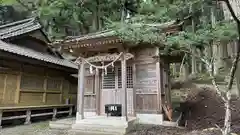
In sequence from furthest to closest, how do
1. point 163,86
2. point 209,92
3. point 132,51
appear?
1. point 209,92
2. point 163,86
3. point 132,51

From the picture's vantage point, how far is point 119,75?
9133 millimetres

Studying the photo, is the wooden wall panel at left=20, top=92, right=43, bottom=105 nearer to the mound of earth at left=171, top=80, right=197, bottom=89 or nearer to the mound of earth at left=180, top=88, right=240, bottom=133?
the mound of earth at left=180, top=88, right=240, bottom=133

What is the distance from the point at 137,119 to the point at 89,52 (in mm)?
3587

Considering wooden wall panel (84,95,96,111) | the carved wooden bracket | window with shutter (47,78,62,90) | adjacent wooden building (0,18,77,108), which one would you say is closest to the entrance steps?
wooden wall panel (84,95,96,111)

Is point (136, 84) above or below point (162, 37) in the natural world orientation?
below

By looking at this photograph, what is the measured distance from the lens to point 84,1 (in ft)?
52.4

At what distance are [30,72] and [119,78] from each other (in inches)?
183

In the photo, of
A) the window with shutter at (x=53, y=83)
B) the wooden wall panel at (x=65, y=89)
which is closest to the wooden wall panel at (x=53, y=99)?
the window with shutter at (x=53, y=83)

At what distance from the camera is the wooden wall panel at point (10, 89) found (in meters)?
9.07

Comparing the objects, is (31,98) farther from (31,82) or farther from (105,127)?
→ (105,127)

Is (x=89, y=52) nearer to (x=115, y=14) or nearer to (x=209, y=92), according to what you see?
(x=209, y=92)

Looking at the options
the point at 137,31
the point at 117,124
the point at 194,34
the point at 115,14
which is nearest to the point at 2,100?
the point at 117,124

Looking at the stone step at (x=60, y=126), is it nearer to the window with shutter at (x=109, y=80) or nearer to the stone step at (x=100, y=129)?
the stone step at (x=100, y=129)

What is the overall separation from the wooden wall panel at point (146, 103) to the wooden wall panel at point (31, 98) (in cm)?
542
